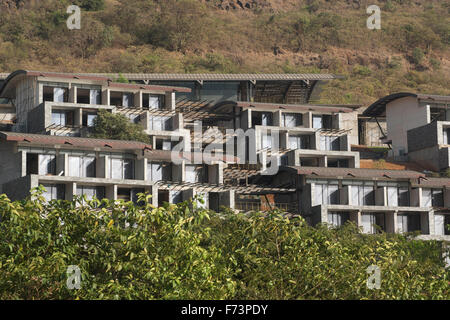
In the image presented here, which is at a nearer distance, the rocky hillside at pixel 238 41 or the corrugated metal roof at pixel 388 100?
the corrugated metal roof at pixel 388 100

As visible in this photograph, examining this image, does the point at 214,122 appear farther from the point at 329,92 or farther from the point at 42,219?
the point at 42,219

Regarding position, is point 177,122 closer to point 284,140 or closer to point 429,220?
point 284,140

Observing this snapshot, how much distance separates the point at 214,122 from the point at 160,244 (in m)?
58.7

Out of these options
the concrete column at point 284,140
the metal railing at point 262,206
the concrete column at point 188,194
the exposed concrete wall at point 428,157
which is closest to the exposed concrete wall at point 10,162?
the concrete column at point 188,194

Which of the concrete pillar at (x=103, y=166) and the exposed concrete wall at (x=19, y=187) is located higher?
the concrete pillar at (x=103, y=166)

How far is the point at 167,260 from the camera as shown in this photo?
94.9ft

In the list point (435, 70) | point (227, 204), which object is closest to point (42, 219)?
point (227, 204)

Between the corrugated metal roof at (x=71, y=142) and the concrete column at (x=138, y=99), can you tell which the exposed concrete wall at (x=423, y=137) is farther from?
the corrugated metal roof at (x=71, y=142)

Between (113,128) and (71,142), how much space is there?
846 centimetres

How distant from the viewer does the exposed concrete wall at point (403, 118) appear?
8806 centimetres

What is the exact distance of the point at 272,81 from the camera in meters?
92.1

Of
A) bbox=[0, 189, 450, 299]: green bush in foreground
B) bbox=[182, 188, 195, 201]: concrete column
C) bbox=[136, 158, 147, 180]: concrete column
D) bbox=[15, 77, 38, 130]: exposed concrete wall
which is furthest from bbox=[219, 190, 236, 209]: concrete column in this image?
bbox=[0, 189, 450, 299]: green bush in foreground

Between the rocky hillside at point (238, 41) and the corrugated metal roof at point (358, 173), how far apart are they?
4144 cm

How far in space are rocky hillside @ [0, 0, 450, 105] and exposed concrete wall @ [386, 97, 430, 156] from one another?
24.1 m
